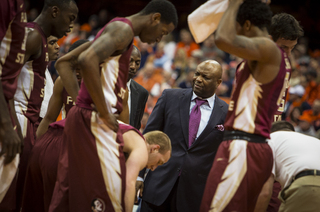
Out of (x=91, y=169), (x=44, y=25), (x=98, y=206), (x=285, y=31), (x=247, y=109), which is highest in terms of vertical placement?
(x=44, y=25)

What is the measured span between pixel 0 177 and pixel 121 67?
1226mm

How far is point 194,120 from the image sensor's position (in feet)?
15.6

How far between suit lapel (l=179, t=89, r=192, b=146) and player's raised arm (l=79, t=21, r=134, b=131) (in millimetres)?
1703

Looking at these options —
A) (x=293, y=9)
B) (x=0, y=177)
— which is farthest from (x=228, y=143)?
→ (x=293, y=9)

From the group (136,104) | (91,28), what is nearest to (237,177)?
(136,104)

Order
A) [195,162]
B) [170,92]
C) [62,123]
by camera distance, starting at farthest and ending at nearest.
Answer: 1. [170,92]
2. [195,162]
3. [62,123]

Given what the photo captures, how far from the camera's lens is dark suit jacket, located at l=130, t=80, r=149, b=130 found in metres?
5.20

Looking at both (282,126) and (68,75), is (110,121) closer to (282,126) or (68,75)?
(68,75)

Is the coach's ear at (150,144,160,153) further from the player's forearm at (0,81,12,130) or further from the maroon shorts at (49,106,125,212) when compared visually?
the player's forearm at (0,81,12,130)

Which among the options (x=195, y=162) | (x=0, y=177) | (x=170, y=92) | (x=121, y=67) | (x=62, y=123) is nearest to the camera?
(x=0, y=177)

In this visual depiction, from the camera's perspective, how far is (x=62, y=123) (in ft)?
12.1

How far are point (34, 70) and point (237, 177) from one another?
7.05ft

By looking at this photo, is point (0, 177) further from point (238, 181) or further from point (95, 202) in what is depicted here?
point (238, 181)

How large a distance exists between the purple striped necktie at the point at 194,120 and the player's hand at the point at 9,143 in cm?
229
